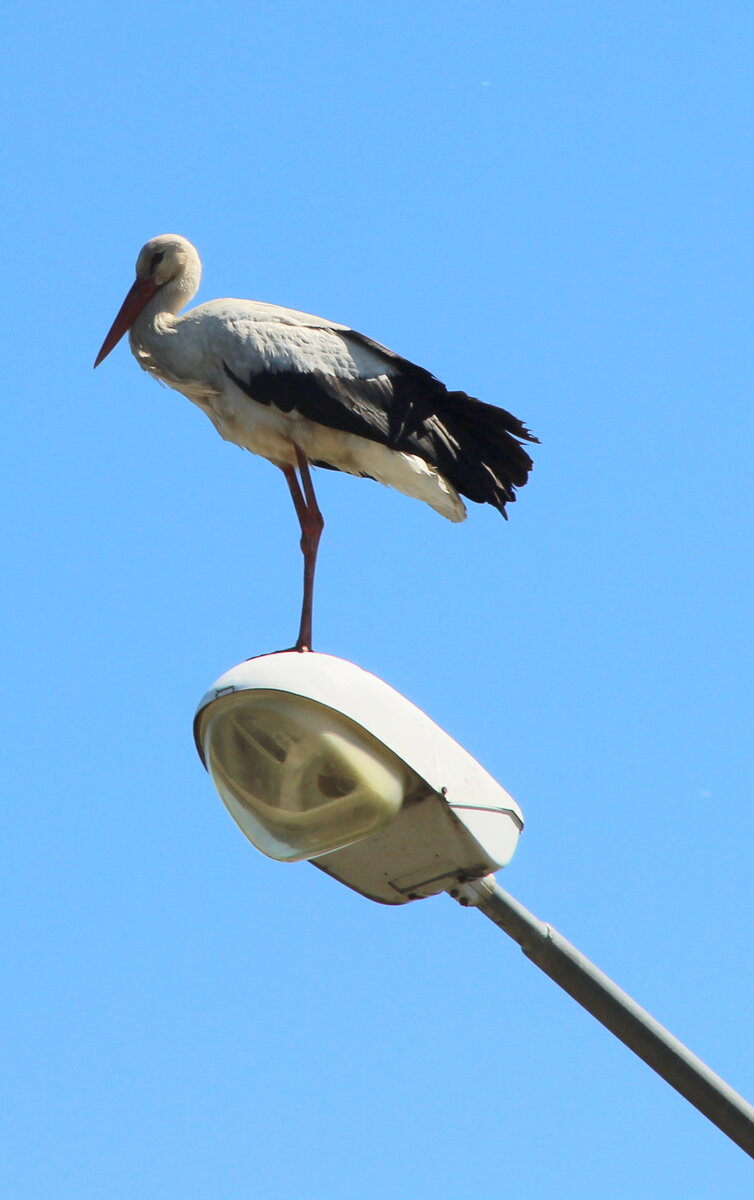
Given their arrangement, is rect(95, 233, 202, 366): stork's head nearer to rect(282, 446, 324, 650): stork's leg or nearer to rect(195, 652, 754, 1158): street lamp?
Answer: rect(282, 446, 324, 650): stork's leg

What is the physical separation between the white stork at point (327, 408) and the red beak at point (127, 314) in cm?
41

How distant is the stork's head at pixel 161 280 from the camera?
28.3 ft

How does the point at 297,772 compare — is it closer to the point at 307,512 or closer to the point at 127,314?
the point at 307,512

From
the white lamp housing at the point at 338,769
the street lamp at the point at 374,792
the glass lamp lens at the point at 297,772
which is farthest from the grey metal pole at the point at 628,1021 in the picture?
the glass lamp lens at the point at 297,772

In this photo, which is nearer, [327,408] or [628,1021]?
[628,1021]

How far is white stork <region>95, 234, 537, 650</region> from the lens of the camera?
25.5 feet

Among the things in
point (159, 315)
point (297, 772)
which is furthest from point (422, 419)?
point (297, 772)

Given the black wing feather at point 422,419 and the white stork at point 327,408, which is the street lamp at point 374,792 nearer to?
the white stork at point 327,408

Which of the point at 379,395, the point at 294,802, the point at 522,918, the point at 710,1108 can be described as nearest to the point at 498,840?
the point at 522,918

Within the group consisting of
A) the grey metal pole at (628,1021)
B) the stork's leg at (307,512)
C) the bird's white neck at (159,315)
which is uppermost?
the bird's white neck at (159,315)

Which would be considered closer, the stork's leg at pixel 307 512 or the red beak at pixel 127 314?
the stork's leg at pixel 307 512

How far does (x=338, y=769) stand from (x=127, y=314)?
17.7ft

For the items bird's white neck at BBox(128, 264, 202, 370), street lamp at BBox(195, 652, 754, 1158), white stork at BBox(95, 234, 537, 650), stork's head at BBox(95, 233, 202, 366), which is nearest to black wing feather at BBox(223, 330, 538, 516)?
white stork at BBox(95, 234, 537, 650)

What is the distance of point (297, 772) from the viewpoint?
3.65 m
